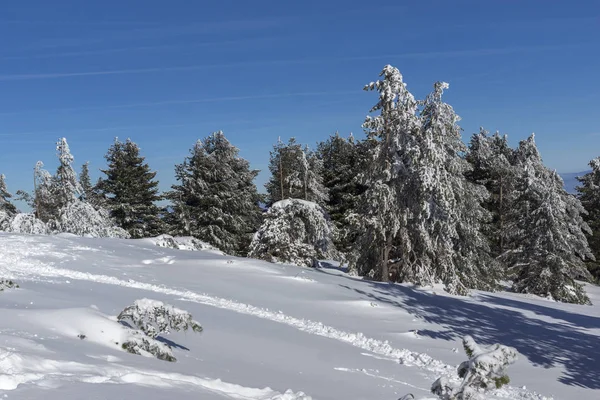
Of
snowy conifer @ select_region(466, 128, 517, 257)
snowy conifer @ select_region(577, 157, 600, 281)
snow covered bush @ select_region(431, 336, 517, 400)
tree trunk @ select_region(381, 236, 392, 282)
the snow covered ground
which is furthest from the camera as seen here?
snowy conifer @ select_region(577, 157, 600, 281)

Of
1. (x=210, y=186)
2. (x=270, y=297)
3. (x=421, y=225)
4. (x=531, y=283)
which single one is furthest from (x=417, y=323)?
(x=210, y=186)

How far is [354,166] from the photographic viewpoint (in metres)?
41.3

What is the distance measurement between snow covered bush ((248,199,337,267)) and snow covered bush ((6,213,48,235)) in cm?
1357

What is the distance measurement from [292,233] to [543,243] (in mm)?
14204

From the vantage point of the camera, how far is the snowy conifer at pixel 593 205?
4012 centimetres

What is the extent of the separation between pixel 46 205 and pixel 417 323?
125 ft

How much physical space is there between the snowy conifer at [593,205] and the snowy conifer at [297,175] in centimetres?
2344

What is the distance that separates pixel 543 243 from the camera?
2638cm

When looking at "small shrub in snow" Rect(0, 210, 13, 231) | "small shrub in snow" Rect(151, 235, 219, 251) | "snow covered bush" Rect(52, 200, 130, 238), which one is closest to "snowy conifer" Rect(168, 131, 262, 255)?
"snow covered bush" Rect(52, 200, 130, 238)

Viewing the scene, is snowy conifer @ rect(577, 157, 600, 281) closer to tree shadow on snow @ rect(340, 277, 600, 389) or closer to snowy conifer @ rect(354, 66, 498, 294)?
snowy conifer @ rect(354, 66, 498, 294)

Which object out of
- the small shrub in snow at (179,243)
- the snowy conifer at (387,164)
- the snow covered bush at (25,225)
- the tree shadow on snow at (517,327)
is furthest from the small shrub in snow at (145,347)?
the snow covered bush at (25,225)

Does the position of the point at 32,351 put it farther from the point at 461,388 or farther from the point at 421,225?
the point at 421,225

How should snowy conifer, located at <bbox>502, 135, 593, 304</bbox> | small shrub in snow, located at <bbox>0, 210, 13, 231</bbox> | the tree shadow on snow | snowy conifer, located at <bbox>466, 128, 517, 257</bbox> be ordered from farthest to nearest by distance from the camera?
snowy conifer, located at <bbox>466, 128, 517, 257</bbox> → small shrub in snow, located at <bbox>0, 210, 13, 231</bbox> → snowy conifer, located at <bbox>502, 135, 593, 304</bbox> → the tree shadow on snow

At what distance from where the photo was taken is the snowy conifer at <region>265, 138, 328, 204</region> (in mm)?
38009
